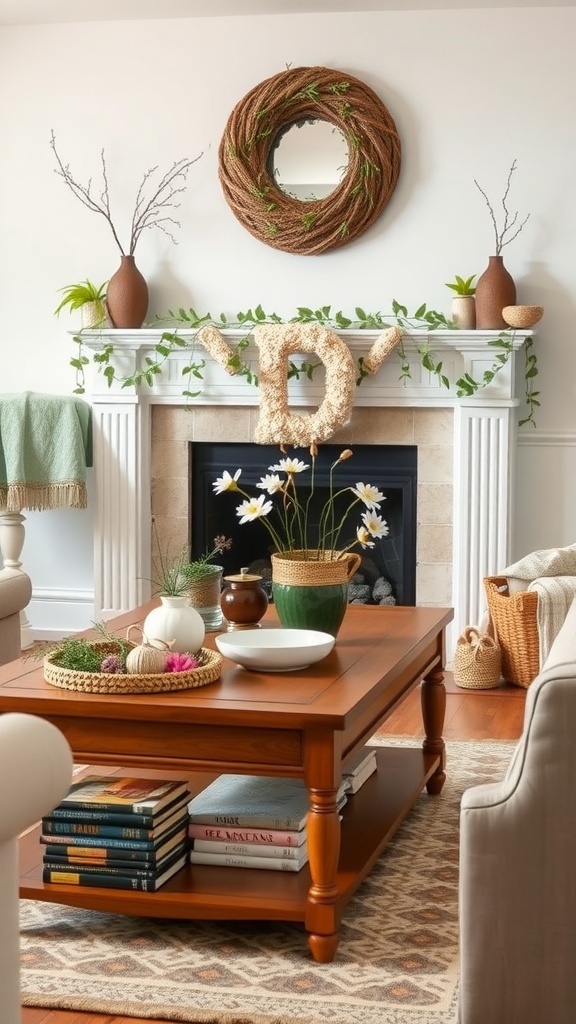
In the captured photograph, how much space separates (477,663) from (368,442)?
106 centimetres

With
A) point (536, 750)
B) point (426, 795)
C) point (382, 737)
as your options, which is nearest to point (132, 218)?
point (382, 737)

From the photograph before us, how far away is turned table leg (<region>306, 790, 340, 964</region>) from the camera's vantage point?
224cm

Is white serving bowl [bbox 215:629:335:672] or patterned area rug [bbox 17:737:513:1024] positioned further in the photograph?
white serving bowl [bbox 215:629:335:672]

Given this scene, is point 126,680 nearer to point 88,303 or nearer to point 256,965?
point 256,965

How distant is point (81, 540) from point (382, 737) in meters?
2.12

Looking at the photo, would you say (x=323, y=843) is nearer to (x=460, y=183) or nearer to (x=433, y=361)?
(x=433, y=361)

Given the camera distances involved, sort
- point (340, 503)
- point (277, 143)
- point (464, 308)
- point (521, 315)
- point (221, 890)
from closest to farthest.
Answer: point (221, 890)
point (521, 315)
point (464, 308)
point (277, 143)
point (340, 503)

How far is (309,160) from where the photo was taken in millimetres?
5176

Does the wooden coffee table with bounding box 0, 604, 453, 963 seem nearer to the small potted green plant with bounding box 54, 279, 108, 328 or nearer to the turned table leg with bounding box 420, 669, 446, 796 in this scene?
the turned table leg with bounding box 420, 669, 446, 796

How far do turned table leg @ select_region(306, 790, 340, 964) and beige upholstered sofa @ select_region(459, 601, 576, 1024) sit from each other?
0.50 m

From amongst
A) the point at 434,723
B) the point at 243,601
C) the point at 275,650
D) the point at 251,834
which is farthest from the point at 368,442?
the point at 251,834

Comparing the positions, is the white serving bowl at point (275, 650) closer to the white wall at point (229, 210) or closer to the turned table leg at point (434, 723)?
the turned table leg at point (434, 723)

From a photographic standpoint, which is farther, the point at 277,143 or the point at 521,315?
the point at 277,143

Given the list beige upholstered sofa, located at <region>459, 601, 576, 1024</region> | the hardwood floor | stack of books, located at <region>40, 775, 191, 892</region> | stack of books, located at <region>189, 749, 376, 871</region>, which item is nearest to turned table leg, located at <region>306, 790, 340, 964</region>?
stack of books, located at <region>189, 749, 376, 871</region>
